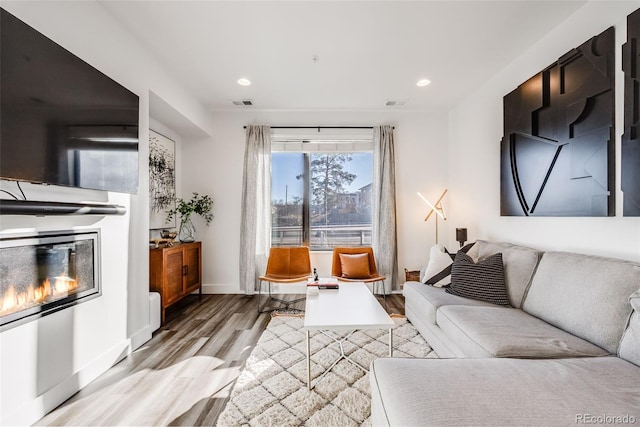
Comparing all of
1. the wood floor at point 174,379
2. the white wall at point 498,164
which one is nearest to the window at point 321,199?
the white wall at point 498,164

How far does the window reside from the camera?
4215mm

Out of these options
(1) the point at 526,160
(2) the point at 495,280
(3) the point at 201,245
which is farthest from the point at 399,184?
(3) the point at 201,245

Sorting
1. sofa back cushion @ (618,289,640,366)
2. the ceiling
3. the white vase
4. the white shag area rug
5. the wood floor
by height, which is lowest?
the wood floor

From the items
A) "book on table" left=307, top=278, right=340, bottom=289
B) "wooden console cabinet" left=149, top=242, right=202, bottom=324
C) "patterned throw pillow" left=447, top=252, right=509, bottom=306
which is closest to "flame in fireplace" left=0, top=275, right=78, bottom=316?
"wooden console cabinet" left=149, top=242, right=202, bottom=324

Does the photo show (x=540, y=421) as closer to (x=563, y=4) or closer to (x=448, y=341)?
(x=448, y=341)

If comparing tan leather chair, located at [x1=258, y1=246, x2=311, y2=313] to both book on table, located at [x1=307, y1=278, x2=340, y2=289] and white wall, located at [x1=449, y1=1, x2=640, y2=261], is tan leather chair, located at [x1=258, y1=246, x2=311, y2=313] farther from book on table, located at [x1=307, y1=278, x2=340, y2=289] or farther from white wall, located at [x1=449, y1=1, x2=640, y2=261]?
white wall, located at [x1=449, y1=1, x2=640, y2=261]

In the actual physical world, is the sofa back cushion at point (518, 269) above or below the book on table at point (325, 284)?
above

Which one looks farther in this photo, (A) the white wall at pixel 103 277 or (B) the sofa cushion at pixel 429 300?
(B) the sofa cushion at pixel 429 300

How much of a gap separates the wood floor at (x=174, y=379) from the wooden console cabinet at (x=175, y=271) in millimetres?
314

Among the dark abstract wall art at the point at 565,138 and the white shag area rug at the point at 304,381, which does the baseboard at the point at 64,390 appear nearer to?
the white shag area rug at the point at 304,381

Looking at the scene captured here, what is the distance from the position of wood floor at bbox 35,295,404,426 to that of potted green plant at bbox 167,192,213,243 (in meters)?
1.21

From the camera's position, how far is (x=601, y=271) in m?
1.63

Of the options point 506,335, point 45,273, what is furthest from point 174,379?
point 506,335

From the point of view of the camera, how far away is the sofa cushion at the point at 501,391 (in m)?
0.99
